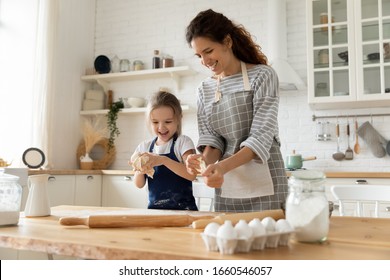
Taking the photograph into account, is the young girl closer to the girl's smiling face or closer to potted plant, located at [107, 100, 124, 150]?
the girl's smiling face

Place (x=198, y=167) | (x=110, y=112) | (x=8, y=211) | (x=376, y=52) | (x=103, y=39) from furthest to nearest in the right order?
(x=103, y=39) → (x=110, y=112) → (x=376, y=52) → (x=198, y=167) → (x=8, y=211)

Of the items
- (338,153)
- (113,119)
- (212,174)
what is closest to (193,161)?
(212,174)

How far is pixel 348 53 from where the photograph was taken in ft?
10.8

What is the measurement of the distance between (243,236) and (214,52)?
92 cm

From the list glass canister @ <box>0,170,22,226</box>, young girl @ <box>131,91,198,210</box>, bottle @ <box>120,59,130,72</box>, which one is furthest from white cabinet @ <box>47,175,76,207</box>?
glass canister @ <box>0,170,22,226</box>

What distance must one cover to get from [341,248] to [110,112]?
143 inches

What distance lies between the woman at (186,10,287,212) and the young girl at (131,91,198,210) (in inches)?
5.8

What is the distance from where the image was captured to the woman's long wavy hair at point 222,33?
57.0 inches

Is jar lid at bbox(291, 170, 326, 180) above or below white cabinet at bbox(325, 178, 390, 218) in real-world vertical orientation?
above

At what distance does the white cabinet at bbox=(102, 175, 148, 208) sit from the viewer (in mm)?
3479

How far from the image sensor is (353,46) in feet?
10.7
